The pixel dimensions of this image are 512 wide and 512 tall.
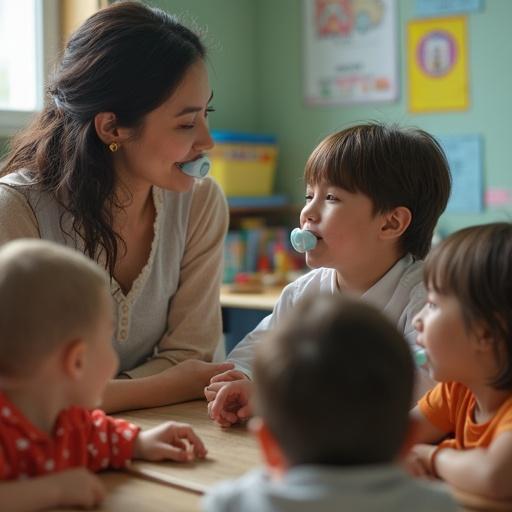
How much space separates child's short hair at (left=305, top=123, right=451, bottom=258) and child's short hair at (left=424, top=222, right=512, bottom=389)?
1.58ft

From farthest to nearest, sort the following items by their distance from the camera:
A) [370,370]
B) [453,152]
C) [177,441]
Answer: [453,152], [177,441], [370,370]

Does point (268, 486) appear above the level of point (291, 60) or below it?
below

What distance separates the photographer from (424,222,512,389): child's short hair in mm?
1043

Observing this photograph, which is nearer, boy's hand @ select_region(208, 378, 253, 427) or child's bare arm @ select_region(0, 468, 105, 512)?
child's bare arm @ select_region(0, 468, 105, 512)

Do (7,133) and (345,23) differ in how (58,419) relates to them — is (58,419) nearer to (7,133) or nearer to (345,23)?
(7,133)

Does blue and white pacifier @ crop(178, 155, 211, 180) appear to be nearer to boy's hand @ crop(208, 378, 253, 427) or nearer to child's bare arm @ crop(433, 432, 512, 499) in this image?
boy's hand @ crop(208, 378, 253, 427)

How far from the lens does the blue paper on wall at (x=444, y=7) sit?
3178 mm

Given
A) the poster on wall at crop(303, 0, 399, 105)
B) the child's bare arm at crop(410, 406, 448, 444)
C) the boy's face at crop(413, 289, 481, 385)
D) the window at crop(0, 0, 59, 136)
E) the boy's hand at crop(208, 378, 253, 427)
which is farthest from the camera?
the poster on wall at crop(303, 0, 399, 105)

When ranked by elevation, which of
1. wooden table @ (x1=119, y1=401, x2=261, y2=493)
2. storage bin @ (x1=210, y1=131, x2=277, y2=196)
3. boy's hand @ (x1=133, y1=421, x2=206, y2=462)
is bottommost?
wooden table @ (x1=119, y1=401, x2=261, y2=493)

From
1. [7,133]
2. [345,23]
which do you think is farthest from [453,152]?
[7,133]

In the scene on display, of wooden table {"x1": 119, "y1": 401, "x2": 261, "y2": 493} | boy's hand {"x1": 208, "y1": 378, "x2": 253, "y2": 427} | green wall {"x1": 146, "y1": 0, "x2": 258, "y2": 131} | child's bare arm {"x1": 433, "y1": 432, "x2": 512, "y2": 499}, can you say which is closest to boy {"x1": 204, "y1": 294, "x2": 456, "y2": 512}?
child's bare arm {"x1": 433, "y1": 432, "x2": 512, "y2": 499}

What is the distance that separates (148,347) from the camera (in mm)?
1805

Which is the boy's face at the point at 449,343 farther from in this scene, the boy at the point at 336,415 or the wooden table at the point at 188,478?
the boy at the point at 336,415

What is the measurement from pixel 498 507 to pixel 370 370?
328 mm
